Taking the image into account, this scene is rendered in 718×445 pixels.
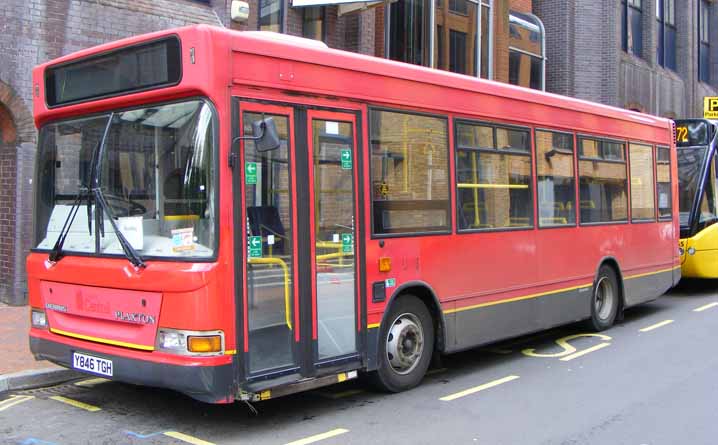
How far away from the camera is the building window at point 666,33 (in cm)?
2982

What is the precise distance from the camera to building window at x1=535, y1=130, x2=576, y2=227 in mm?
9016

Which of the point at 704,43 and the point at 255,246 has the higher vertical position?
the point at 704,43

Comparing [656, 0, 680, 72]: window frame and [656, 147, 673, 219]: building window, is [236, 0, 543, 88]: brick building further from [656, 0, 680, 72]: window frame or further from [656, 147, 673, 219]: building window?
[656, 0, 680, 72]: window frame

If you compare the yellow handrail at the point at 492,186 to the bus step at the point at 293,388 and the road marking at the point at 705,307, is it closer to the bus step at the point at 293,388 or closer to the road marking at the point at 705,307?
the bus step at the point at 293,388

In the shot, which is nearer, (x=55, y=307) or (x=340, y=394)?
(x=55, y=307)

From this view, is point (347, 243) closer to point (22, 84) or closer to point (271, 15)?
point (22, 84)

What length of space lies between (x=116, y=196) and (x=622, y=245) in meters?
7.53

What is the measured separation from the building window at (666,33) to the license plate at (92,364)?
92.6 feet

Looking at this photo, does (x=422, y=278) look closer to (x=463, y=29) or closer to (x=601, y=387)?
(x=601, y=387)

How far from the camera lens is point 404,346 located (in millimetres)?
7180

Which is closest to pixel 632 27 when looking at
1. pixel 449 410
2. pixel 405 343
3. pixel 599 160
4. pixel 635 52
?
pixel 635 52

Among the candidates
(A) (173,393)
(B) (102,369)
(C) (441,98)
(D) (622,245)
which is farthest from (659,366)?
(B) (102,369)

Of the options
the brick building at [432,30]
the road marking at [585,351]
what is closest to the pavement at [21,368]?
the road marking at [585,351]

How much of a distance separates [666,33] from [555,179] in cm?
2475
